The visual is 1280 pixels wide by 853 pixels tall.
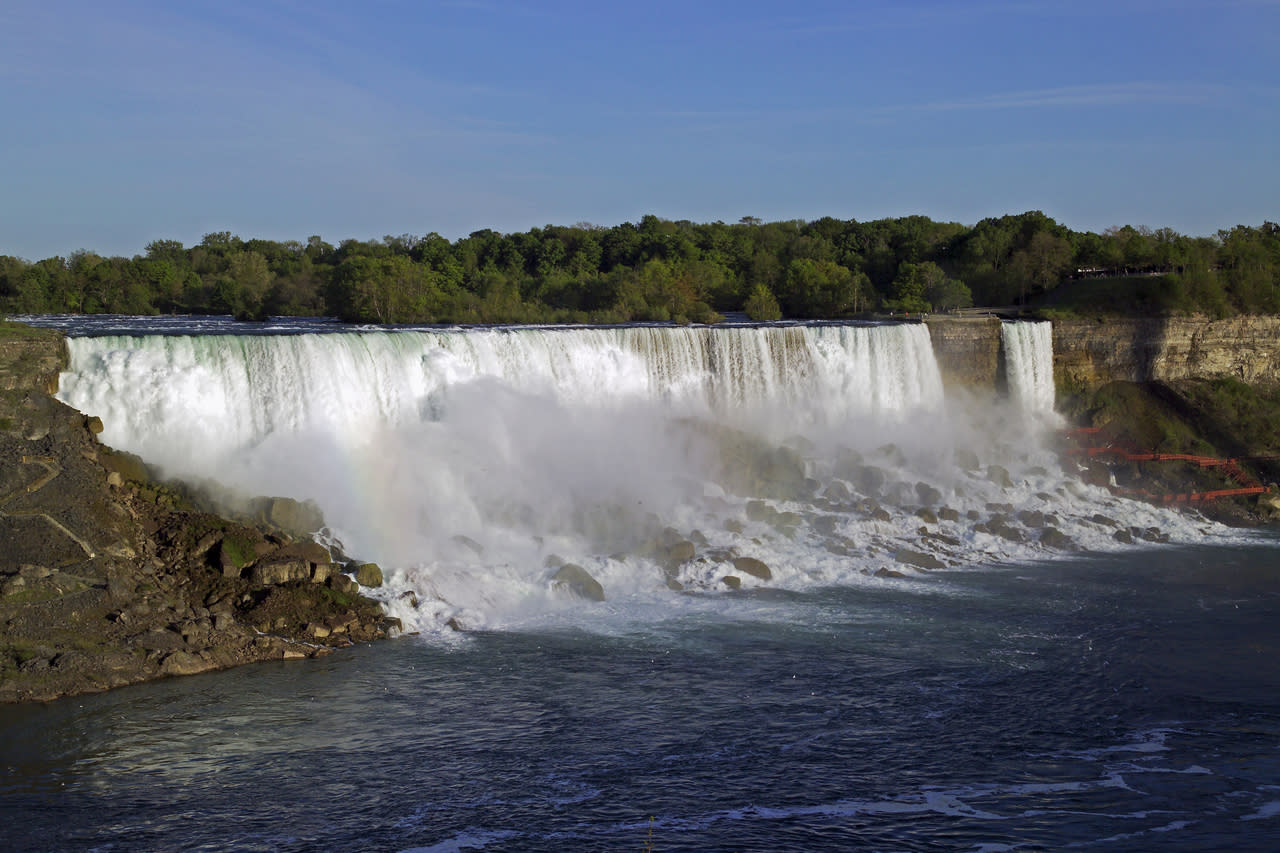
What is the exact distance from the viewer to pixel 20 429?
790 inches

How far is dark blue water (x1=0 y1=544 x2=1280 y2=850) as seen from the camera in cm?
1163

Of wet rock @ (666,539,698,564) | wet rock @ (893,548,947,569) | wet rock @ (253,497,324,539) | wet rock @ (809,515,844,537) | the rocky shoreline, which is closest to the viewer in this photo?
the rocky shoreline

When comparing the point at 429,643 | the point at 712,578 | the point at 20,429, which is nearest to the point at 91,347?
the point at 20,429

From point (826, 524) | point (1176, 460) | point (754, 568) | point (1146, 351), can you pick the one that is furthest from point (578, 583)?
point (1146, 351)

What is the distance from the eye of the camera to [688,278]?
2167 inches

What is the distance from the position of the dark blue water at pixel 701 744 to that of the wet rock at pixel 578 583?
90.8 inches

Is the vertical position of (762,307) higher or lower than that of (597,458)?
higher

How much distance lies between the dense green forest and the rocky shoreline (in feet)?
76.9

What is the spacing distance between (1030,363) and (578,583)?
2285 cm

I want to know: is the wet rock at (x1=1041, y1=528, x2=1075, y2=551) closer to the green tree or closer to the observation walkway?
the observation walkway

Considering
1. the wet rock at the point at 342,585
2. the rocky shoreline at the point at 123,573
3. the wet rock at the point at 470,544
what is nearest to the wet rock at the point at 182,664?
the rocky shoreline at the point at 123,573

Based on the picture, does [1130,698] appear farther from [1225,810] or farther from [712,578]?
[712,578]

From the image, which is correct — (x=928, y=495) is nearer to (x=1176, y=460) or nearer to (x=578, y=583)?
(x=1176, y=460)

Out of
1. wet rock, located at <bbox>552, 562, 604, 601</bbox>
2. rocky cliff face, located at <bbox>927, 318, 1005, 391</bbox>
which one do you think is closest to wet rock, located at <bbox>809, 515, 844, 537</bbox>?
wet rock, located at <bbox>552, 562, 604, 601</bbox>
